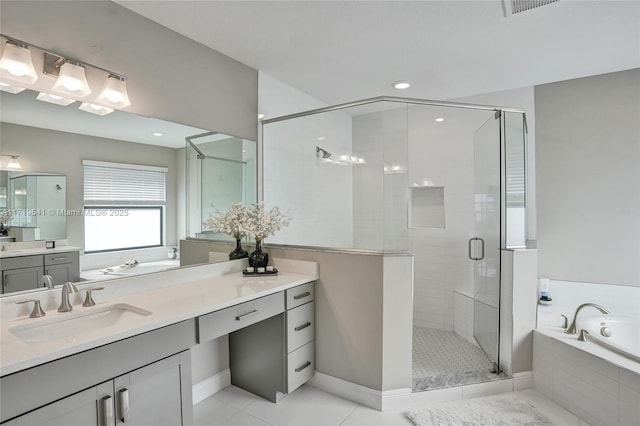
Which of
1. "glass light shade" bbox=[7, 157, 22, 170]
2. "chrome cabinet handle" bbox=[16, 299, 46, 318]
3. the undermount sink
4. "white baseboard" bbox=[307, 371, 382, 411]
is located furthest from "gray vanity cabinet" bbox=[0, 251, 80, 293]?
"white baseboard" bbox=[307, 371, 382, 411]

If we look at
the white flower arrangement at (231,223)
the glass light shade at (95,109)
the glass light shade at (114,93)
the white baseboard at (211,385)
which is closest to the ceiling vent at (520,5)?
the white flower arrangement at (231,223)

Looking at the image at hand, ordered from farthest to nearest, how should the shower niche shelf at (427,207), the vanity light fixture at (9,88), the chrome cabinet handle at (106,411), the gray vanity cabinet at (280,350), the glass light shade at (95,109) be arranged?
the shower niche shelf at (427,207) < the gray vanity cabinet at (280,350) < the glass light shade at (95,109) < the vanity light fixture at (9,88) < the chrome cabinet handle at (106,411)

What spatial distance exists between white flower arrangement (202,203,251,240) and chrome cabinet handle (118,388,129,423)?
48.2 inches

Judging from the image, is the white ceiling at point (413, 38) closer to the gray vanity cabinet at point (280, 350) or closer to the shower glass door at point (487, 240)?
the shower glass door at point (487, 240)

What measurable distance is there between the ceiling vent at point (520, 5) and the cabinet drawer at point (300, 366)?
→ 8.06ft

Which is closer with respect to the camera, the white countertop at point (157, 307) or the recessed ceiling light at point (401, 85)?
the white countertop at point (157, 307)

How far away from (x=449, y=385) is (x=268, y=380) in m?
1.27

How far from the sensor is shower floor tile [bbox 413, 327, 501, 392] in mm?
2334

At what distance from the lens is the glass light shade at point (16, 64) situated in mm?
1473

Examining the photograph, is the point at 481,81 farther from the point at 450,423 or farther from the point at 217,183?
the point at 450,423

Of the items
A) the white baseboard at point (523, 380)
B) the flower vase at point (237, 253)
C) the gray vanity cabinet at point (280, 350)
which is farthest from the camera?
the flower vase at point (237, 253)

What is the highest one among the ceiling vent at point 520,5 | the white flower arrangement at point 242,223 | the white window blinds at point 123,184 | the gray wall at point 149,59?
the ceiling vent at point 520,5

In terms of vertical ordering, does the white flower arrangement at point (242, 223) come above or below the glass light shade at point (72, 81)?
below

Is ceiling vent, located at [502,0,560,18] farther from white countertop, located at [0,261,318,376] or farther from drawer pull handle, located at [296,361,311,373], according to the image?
drawer pull handle, located at [296,361,311,373]
